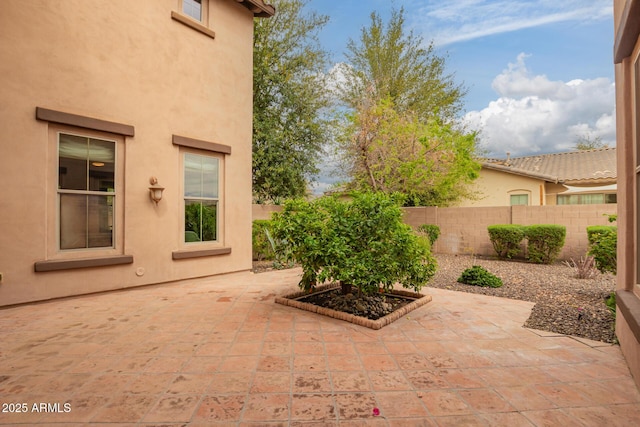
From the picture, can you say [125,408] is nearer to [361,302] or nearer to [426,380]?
[426,380]

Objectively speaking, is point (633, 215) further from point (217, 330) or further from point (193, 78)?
point (193, 78)

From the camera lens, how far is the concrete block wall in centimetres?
830

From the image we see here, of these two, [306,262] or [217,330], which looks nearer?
[217,330]

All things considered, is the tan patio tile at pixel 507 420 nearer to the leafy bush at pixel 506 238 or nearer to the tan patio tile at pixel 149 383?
the tan patio tile at pixel 149 383

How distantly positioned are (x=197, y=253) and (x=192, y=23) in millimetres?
4246

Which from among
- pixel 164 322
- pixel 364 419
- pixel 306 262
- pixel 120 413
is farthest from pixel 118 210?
pixel 364 419

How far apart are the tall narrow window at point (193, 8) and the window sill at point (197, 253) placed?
444cm

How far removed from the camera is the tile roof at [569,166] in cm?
1287

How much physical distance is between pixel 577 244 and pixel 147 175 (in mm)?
10269

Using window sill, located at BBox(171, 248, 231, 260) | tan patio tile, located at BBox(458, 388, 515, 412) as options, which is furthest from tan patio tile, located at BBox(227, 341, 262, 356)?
window sill, located at BBox(171, 248, 231, 260)

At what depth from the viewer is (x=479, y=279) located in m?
5.87

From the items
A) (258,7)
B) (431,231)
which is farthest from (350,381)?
(431,231)

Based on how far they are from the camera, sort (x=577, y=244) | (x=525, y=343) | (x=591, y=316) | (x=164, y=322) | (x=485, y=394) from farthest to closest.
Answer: (x=577, y=244)
(x=591, y=316)
(x=164, y=322)
(x=525, y=343)
(x=485, y=394)

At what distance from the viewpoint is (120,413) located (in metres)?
1.94
